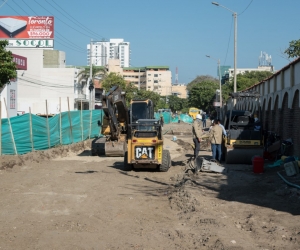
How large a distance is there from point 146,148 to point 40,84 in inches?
1660

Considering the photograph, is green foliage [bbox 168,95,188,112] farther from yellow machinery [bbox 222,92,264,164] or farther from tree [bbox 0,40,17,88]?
tree [bbox 0,40,17,88]

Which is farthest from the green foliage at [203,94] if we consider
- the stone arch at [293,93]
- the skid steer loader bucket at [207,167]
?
the skid steer loader bucket at [207,167]

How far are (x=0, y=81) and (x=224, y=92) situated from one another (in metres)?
59.4

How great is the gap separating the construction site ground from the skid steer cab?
0.45 meters

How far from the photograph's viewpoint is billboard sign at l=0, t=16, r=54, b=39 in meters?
57.9

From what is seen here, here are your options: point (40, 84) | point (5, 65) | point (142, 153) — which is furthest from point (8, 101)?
point (40, 84)

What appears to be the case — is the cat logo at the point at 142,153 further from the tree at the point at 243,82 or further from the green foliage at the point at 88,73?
the tree at the point at 243,82

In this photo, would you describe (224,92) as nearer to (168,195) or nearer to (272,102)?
(272,102)

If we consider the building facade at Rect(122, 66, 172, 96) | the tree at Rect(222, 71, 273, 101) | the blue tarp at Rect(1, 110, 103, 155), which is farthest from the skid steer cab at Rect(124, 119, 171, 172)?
the building facade at Rect(122, 66, 172, 96)

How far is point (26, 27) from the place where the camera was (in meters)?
58.8

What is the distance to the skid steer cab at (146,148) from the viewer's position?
15.9 m

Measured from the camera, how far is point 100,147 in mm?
21703

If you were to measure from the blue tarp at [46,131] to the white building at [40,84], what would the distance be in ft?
77.6

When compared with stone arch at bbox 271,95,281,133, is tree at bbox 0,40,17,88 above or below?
above
